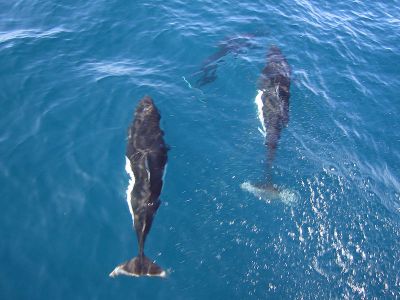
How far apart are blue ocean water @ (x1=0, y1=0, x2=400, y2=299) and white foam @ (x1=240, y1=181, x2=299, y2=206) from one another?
194 millimetres

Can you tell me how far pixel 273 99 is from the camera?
640 inches

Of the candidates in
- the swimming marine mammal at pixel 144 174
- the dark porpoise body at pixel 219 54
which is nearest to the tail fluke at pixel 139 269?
the swimming marine mammal at pixel 144 174

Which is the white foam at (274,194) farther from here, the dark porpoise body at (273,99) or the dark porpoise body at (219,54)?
the dark porpoise body at (219,54)

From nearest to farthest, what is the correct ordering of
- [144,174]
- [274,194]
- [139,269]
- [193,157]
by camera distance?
[139,269] → [144,174] → [274,194] → [193,157]

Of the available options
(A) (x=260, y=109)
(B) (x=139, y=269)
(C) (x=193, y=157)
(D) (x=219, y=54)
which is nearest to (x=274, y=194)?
(C) (x=193, y=157)

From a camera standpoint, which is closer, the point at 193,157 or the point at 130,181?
the point at 130,181

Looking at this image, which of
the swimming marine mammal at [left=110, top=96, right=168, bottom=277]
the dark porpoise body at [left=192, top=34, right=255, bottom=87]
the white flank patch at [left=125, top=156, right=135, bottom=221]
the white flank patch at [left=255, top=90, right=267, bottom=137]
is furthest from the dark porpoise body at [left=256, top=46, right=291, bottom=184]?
the white flank patch at [left=125, top=156, right=135, bottom=221]

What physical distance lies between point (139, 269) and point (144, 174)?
339cm

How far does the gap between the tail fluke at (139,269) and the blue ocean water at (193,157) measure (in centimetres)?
28

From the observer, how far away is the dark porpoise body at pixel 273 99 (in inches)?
583

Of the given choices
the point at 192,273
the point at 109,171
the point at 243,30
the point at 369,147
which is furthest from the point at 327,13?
the point at 192,273

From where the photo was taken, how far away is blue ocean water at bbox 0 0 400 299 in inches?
433

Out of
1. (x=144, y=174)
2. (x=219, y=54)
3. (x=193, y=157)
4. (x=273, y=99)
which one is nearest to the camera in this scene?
(x=144, y=174)

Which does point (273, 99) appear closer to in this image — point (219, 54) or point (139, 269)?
point (219, 54)
